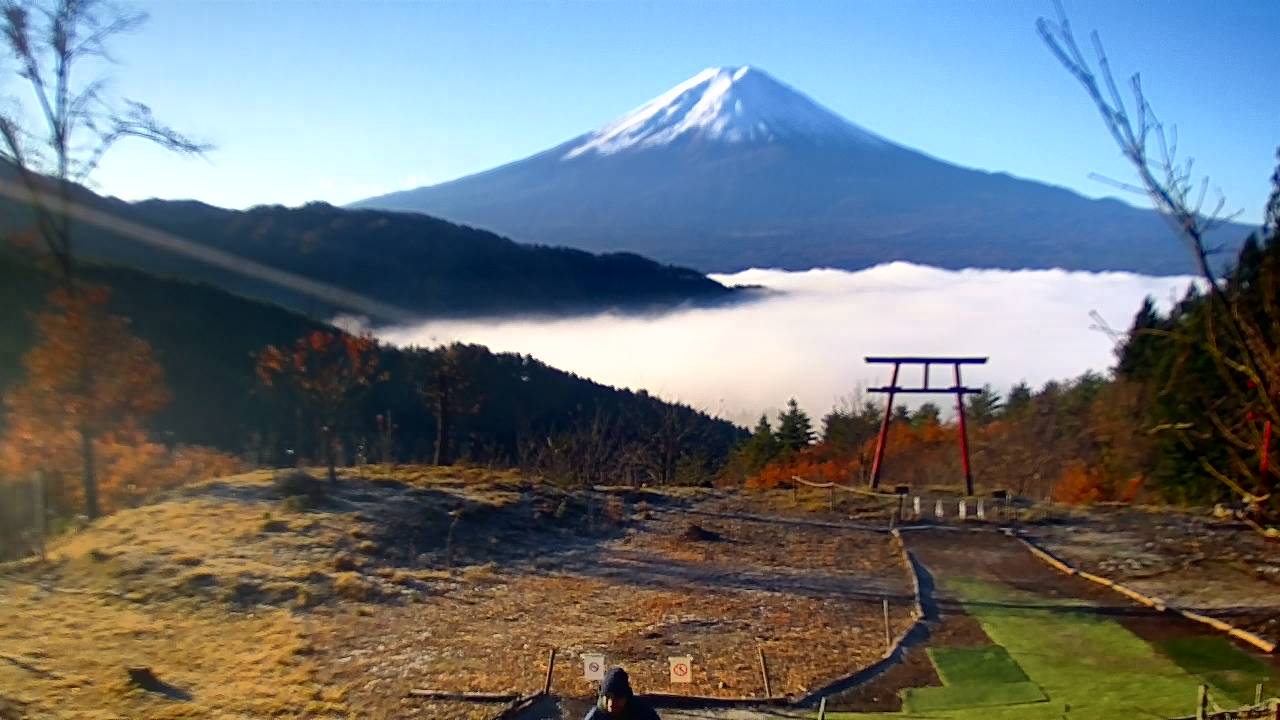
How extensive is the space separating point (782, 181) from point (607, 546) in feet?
350

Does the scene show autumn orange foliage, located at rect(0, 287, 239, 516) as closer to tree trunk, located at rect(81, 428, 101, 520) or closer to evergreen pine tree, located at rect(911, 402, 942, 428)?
tree trunk, located at rect(81, 428, 101, 520)

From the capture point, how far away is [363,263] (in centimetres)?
6191

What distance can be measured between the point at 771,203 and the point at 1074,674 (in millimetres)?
107184

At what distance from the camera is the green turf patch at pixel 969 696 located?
7551 millimetres

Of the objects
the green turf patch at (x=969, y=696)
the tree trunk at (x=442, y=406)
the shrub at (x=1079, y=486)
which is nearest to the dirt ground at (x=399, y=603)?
the green turf patch at (x=969, y=696)

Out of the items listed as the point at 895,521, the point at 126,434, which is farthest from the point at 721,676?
the point at 126,434

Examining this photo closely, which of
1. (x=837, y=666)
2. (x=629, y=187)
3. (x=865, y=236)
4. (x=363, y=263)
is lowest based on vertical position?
(x=837, y=666)

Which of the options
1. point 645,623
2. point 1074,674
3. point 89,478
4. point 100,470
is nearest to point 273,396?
point 100,470

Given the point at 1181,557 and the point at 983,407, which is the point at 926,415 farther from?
the point at 1181,557

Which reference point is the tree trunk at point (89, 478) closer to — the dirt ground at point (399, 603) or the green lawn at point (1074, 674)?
the dirt ground at point (399, 603)

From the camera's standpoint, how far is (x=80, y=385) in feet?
40.7

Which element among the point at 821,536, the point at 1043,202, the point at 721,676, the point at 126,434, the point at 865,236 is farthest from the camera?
the point at 1043,202

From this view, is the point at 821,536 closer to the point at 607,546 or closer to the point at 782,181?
the point at 607,546

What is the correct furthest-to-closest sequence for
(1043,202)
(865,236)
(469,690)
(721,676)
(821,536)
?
(1043,202), (865,236), (821,536), (721,676), (469,690)
